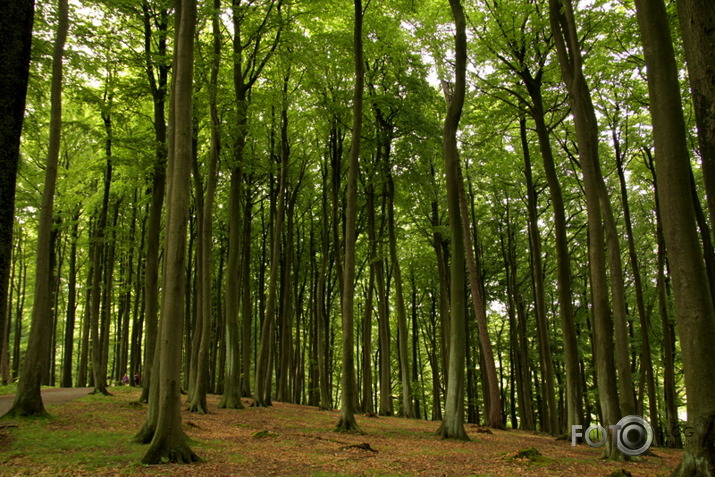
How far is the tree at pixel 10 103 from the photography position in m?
3.76

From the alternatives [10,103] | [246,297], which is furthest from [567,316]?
[10,103]

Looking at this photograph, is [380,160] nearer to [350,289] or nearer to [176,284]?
[350,289]

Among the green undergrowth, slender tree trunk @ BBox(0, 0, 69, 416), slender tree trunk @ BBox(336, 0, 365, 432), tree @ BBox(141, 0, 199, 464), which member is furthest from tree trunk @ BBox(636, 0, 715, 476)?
slender tree trunk @ BBox(0, 0, 69, 416)

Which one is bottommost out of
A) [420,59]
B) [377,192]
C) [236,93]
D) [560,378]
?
[560,378]

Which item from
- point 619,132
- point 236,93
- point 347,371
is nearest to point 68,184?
point 236,93

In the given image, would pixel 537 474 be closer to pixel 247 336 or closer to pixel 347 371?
pixel 347 371

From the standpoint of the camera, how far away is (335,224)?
19.2m

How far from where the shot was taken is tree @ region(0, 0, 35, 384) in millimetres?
3761

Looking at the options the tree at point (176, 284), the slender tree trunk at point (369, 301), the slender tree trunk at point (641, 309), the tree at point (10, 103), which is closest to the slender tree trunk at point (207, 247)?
the tree at point (176, 284)

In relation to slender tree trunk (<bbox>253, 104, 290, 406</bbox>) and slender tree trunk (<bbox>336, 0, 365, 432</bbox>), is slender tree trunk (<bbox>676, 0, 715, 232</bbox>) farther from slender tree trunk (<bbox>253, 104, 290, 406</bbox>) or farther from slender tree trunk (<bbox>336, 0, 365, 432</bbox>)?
slender tree trunk (<bbox>253, 104, 290, 406</bbox>)

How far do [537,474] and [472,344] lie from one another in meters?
23.4

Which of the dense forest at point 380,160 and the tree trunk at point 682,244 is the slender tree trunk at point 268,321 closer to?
the dense forest at point 380,160

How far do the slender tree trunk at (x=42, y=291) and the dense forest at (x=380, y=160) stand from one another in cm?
6

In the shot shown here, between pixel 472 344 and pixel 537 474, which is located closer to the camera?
pixel 537 474
